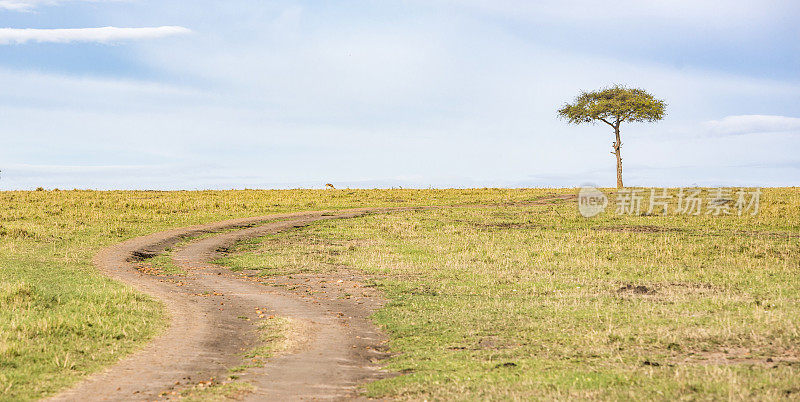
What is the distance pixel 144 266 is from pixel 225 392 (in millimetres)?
19654

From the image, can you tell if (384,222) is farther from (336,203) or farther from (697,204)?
(697,204)

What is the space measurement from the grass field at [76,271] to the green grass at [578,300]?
6.77m

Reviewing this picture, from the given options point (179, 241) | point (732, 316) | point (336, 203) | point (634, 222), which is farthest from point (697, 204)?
point (179, 241)

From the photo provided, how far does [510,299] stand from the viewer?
66.1ft

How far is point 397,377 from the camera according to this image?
12.0 metres

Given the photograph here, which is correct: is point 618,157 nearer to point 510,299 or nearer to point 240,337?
point 510,299

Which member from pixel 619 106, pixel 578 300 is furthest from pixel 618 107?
pixel 578 300

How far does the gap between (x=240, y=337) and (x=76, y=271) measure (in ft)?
45.7

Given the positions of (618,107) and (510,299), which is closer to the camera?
(510,299)

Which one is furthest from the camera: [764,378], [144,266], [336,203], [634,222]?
[336,203]

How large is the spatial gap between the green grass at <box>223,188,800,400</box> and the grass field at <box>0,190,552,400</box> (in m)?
6.77

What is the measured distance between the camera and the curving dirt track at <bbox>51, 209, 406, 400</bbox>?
11.6 meters

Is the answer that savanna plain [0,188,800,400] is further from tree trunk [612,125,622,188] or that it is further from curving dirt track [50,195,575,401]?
tree trunk [612,125,622,188]

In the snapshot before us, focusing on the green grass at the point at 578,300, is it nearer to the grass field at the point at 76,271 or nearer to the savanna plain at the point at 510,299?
the savanna plain at the point at 510,299
